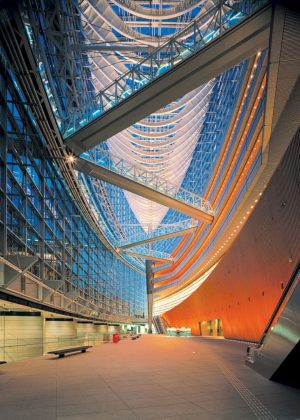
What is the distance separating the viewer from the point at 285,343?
800 cm

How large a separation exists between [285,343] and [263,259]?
12123 mm

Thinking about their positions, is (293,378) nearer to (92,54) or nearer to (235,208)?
(235,208)

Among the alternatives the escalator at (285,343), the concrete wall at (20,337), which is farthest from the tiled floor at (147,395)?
the concrete wall at (20,337)

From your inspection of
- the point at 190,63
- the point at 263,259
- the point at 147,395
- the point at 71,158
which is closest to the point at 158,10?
the point at 190,63

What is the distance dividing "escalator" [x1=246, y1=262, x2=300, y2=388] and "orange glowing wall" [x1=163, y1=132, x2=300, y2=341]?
210 inches

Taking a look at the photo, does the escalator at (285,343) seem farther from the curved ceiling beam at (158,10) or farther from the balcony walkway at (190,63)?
the curved ceiling beam at (158,10)

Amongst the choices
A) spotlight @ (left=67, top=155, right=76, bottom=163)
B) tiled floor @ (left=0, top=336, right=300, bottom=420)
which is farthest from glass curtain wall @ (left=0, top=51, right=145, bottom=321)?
tiled floor @ (left=0, top=336, right=300, bottom=420)

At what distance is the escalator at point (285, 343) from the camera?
7.47 m

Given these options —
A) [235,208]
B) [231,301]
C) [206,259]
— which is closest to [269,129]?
[235,208]

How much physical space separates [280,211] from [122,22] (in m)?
11.3

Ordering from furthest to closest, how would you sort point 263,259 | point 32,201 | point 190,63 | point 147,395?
point 263,259
point 32,201
point 190,63
point 147,395

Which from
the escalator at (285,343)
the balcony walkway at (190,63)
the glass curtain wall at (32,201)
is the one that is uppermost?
the balcony walkway at (190,63)

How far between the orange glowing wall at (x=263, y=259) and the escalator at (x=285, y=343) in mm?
5338

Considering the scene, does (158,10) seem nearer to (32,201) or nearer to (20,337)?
(32,201)
